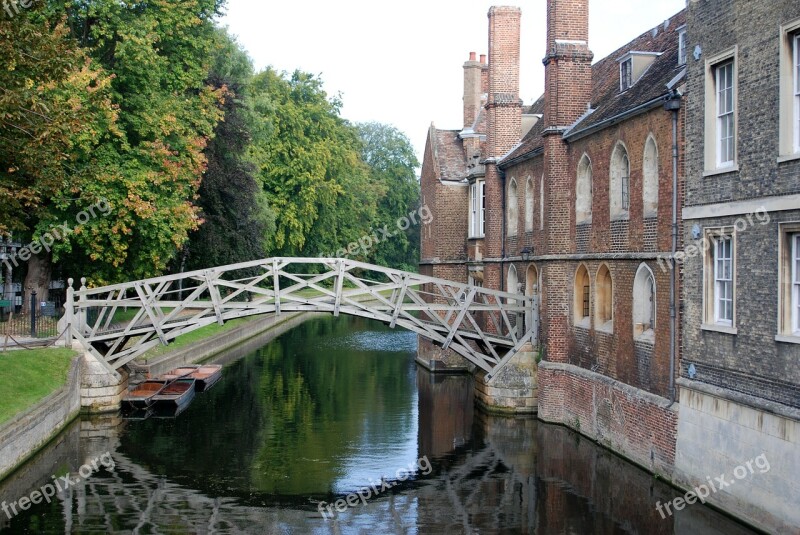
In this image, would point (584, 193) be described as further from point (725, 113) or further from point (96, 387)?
point (96, 387)

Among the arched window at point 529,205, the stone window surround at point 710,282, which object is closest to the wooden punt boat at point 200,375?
the arched window at point 529,205

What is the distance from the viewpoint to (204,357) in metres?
38.1

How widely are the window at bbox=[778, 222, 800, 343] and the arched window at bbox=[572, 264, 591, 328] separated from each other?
929cm

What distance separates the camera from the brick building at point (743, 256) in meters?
13.2

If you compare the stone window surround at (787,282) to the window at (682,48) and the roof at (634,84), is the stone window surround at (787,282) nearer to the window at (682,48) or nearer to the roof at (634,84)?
the roof at (634,84)

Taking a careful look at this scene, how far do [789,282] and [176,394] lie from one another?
1727 centimetres

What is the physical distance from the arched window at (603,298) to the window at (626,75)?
174 inches

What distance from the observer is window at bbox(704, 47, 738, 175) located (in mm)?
15086

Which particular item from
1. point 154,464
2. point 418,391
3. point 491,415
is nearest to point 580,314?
point 491,415

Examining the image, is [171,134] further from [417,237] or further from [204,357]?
[417,237]

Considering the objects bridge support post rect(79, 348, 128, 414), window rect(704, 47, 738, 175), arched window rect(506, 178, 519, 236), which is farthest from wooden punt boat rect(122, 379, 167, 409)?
window rect(704, 47, 738, 175)

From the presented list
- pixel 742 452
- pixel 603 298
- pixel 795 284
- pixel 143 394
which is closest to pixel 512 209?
pixel 603 298

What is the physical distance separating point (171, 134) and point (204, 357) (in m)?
11.8

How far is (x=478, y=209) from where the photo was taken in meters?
31.2
